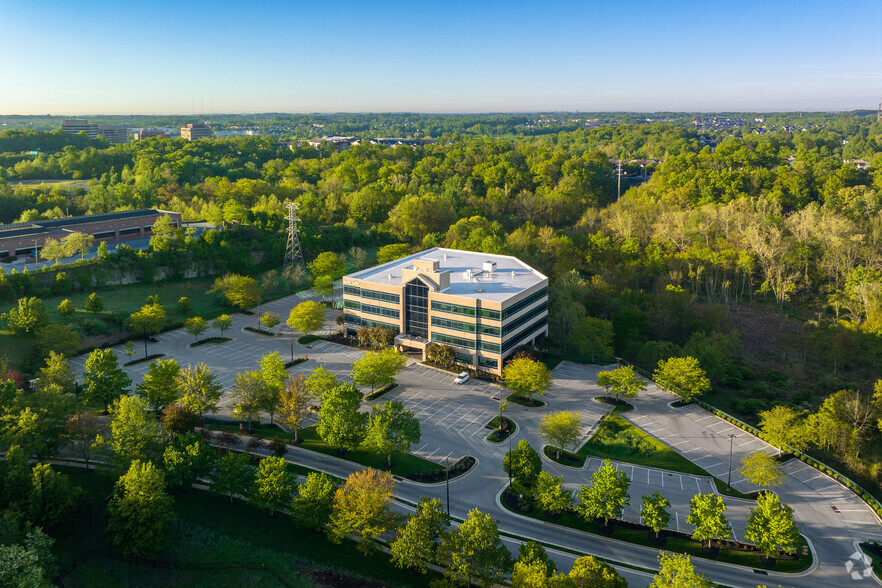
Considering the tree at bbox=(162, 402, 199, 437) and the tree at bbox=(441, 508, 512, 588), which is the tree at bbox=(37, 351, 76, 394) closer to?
the tree at bbox=(162, 402, 199, 437)

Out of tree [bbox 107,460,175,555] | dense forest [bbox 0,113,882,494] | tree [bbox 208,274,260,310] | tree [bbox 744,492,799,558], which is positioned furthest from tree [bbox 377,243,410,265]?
tree [bbox 744,492,799,558]

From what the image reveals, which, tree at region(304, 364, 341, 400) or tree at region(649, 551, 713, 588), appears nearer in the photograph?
tree at region(649, 551, 713, 588)

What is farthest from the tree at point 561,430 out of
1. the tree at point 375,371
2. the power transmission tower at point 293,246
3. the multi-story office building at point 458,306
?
the power transmission tower at point 293,246

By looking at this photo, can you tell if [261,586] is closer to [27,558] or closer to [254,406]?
[27,558]

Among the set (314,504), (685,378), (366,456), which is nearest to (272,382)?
(366,456)

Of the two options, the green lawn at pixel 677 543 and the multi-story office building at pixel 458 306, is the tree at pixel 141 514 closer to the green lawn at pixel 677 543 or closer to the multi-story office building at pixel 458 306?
the green lawn at pixel 677 543

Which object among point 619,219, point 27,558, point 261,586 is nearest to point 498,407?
point 261,586

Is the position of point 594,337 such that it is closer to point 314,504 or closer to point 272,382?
point 272,382
